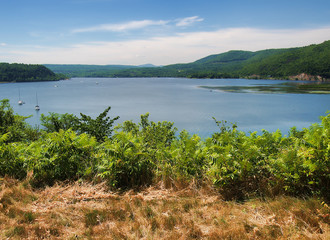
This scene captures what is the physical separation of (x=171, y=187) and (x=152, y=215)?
2.71 feet

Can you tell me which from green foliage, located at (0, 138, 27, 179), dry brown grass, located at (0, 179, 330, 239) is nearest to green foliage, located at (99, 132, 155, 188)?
dry brown grass, located at (0, 179, 330, 239)

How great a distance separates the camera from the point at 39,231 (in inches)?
131

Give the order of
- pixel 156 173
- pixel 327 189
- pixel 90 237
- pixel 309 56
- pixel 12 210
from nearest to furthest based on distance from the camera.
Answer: pixel 90 237 < pixel 327 189 < pixel 12 210 < pixel 156 173 < pixel 309 56

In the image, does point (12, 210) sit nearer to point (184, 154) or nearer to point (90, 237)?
point (90, 237)

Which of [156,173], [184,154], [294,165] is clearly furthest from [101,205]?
[294,165]

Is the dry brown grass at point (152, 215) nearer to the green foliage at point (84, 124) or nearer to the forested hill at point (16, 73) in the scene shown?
the green foliage at point (84, 124)

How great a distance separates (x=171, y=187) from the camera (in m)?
4.39

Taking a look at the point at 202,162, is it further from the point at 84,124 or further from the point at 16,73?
the point at 16,73

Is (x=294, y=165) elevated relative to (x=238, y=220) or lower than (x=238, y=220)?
elevated

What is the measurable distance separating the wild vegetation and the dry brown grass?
0.05 feet

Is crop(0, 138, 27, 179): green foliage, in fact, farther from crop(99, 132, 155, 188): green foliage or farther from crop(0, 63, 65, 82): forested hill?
crop(0, 63, 65, 82): forested hill

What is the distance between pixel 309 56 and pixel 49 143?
209 metres

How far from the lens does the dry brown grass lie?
10.4 ft

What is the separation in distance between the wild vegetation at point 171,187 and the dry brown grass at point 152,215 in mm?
15
